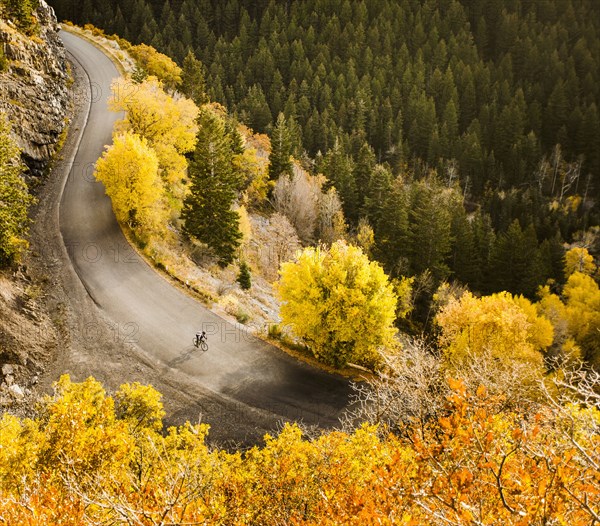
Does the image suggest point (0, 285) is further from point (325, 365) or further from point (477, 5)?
point (477, 5)

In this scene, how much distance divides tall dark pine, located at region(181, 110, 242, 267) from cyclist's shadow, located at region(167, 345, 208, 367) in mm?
11851

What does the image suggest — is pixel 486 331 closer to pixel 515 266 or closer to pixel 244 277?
pixel 244 277

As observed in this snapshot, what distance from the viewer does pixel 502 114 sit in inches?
3996

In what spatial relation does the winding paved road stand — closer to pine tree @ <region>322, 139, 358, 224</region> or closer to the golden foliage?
the golden foliage

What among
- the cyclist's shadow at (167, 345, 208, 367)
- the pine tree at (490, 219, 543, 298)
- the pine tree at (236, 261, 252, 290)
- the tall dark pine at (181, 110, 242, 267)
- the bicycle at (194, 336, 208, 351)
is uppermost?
the tall dark pine at (181, 110, 242, 267)

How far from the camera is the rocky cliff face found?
3444 cm

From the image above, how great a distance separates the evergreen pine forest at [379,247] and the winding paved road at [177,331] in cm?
169

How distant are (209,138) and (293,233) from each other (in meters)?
15.0

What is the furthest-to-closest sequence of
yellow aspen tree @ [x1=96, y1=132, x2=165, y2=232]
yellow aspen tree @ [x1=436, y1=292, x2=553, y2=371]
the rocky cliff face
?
the rocky cliff face
yellow aspen tree @ [x1=96, y1=132, x2=165, y2=232]
yellow aspen tree @ [x1=436, y1=292, x2=553, y2=371]

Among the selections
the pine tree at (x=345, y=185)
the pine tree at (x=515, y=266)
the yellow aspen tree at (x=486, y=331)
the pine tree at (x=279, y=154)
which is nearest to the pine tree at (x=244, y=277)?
the yellow aspen tree at (x=486, y=331)

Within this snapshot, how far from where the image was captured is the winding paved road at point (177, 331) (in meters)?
24.9

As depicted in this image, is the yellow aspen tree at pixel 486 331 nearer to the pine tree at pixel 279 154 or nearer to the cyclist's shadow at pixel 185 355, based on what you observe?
the cyclist's shadow at pixel 185 355

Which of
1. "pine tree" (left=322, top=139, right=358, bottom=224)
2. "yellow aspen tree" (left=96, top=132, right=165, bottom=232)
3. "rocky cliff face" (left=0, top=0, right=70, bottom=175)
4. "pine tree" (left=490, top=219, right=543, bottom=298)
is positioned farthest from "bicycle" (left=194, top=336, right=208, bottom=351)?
"pine tree" (left=490, top=219, right=543, bottom=298)

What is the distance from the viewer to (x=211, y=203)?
36.1 metres
